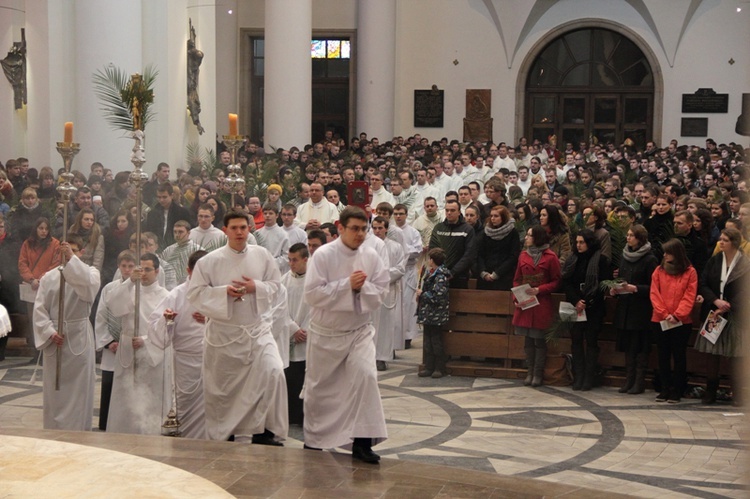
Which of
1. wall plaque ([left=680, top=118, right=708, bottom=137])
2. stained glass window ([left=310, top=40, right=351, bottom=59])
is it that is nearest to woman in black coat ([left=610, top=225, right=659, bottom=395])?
wall plaque ([left=680, top=118, right=708, bottom=137])

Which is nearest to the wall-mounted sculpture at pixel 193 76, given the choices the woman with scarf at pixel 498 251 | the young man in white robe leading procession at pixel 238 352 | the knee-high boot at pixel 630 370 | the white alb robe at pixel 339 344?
the woman with scarf at pixel 498 251

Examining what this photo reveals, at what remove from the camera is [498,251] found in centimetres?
1240

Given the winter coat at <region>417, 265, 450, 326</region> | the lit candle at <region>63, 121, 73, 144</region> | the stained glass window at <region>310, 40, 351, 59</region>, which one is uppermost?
the stained glass window at <region>310, 40, 351, 59</region>

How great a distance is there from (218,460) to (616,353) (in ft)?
18.1

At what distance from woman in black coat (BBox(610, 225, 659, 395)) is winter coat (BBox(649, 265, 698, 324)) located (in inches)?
8.4

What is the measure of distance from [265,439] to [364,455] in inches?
45.4

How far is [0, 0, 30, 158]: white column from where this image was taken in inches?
782

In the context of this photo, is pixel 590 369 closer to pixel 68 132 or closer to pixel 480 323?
pixel 480 323

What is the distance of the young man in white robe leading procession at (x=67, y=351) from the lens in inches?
366

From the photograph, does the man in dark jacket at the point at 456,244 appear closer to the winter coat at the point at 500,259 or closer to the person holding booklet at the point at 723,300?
the winter coat at the point at 500,259

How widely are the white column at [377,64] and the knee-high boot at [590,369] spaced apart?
2099 centimetres

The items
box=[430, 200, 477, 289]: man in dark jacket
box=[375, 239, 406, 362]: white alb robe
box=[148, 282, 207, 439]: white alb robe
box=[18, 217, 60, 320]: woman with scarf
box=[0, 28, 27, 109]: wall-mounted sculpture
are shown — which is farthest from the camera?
box=[0, 28, 27, 109]: wall-mounted sculpture

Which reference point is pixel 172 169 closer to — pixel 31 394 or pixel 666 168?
pixel 666 168

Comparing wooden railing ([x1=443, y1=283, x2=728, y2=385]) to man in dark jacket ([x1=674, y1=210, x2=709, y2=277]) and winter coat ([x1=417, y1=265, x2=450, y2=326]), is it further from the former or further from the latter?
man in dark jacket ([x1=674, y1=210, x2=709, y2=277])
